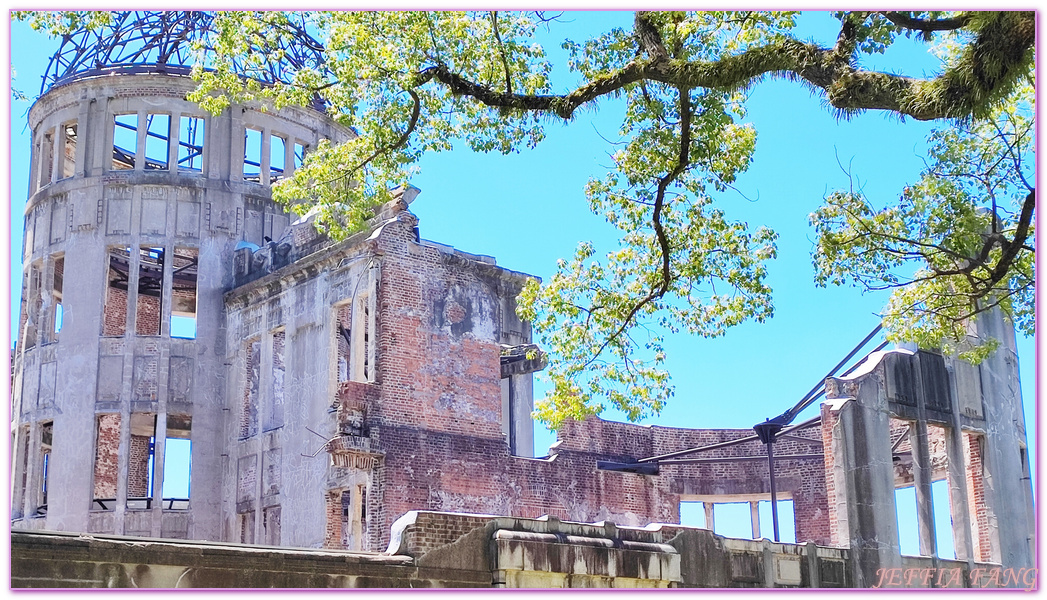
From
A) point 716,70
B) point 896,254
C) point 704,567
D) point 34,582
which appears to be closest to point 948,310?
point 896,254

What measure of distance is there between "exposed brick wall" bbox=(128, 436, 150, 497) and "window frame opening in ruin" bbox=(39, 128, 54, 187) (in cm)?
646

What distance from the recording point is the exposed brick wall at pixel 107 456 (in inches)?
1093

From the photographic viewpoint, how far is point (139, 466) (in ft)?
97.0

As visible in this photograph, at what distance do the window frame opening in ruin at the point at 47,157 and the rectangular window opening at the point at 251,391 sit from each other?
5.98m

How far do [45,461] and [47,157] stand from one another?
22.8ft

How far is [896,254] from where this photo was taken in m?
14.6

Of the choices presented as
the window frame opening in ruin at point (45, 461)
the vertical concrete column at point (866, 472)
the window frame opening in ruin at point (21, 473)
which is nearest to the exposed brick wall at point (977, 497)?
the vertical concrete column at point (866, 472)

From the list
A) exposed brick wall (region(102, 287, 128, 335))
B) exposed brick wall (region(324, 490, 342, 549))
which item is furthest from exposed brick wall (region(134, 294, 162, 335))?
exposed brick wall (region(324, 490, 342, 549))

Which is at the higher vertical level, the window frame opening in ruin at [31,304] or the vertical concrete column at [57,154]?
the vertical concrete column at [57,154]

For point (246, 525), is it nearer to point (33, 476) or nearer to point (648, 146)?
point (33, 476)

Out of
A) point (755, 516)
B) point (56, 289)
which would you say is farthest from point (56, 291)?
point (755, 516)

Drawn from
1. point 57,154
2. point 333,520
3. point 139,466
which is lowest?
point 333,520

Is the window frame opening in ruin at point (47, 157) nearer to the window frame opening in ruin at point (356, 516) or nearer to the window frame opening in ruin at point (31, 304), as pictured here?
the window frame opening in ruin at point (31, 304)

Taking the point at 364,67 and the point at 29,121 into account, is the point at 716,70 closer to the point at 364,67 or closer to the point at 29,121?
the point at 364,67
